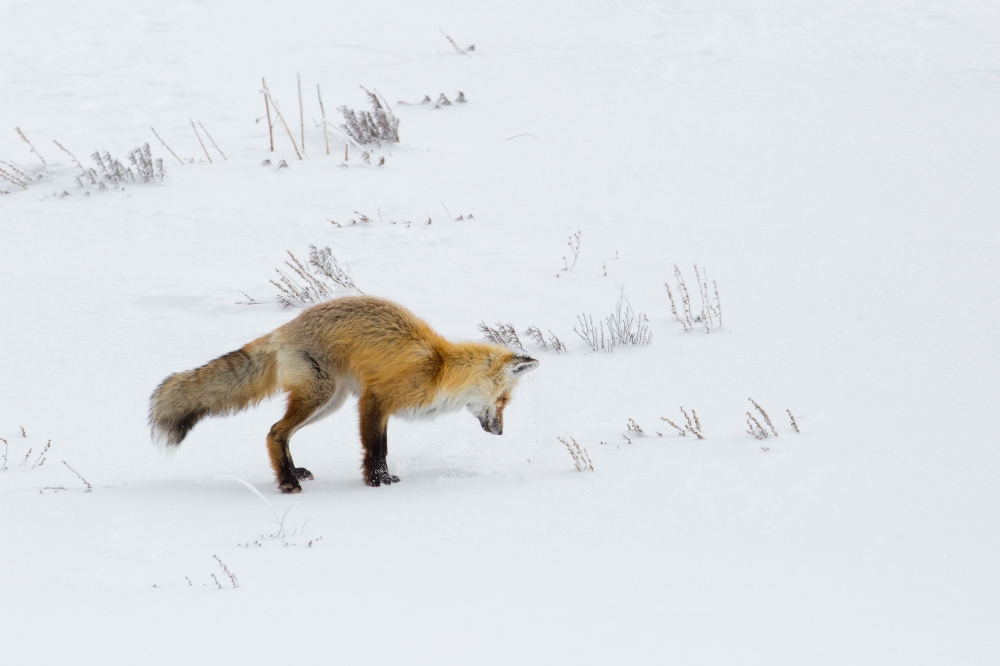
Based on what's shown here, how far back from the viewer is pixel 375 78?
1361cm

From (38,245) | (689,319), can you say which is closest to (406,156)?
(38,245)

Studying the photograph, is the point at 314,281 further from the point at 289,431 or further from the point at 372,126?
the point at 372,126

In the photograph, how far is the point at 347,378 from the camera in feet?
18.3

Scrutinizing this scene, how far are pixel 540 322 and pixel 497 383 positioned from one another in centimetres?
206

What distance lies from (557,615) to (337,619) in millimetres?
839

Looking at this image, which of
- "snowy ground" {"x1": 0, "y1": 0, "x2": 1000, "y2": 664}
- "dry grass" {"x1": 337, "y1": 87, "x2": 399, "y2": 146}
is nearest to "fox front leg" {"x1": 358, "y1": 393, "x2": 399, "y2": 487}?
"snowy ground" {"x1": 0, "y1": 0, "x2": 1000, "y2": 664}

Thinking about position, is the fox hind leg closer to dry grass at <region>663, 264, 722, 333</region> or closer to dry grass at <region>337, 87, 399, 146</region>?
dry grass at <region>663, 264, 722, 333</region>

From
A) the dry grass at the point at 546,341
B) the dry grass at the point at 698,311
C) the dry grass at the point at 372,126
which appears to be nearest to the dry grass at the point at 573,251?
the dry grass at the point at 698,311

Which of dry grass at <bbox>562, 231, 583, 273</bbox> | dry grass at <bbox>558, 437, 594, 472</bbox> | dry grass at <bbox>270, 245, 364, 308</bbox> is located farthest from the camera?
dry grass at <bbox>562, 231, 583, 273</bbox>

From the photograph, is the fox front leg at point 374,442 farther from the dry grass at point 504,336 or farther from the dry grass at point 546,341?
the dry grass at point 546,341

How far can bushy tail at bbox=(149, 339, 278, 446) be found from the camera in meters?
5.21

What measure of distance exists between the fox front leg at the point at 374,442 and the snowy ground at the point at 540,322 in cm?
19

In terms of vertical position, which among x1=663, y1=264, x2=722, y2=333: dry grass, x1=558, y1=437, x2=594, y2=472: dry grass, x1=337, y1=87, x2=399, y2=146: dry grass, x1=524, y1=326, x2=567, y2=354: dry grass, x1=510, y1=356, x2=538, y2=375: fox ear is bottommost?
x1=558, y1=437, x2=594, y2=472: dry grass

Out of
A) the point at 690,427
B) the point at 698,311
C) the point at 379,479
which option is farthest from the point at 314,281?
the point at 690,427
